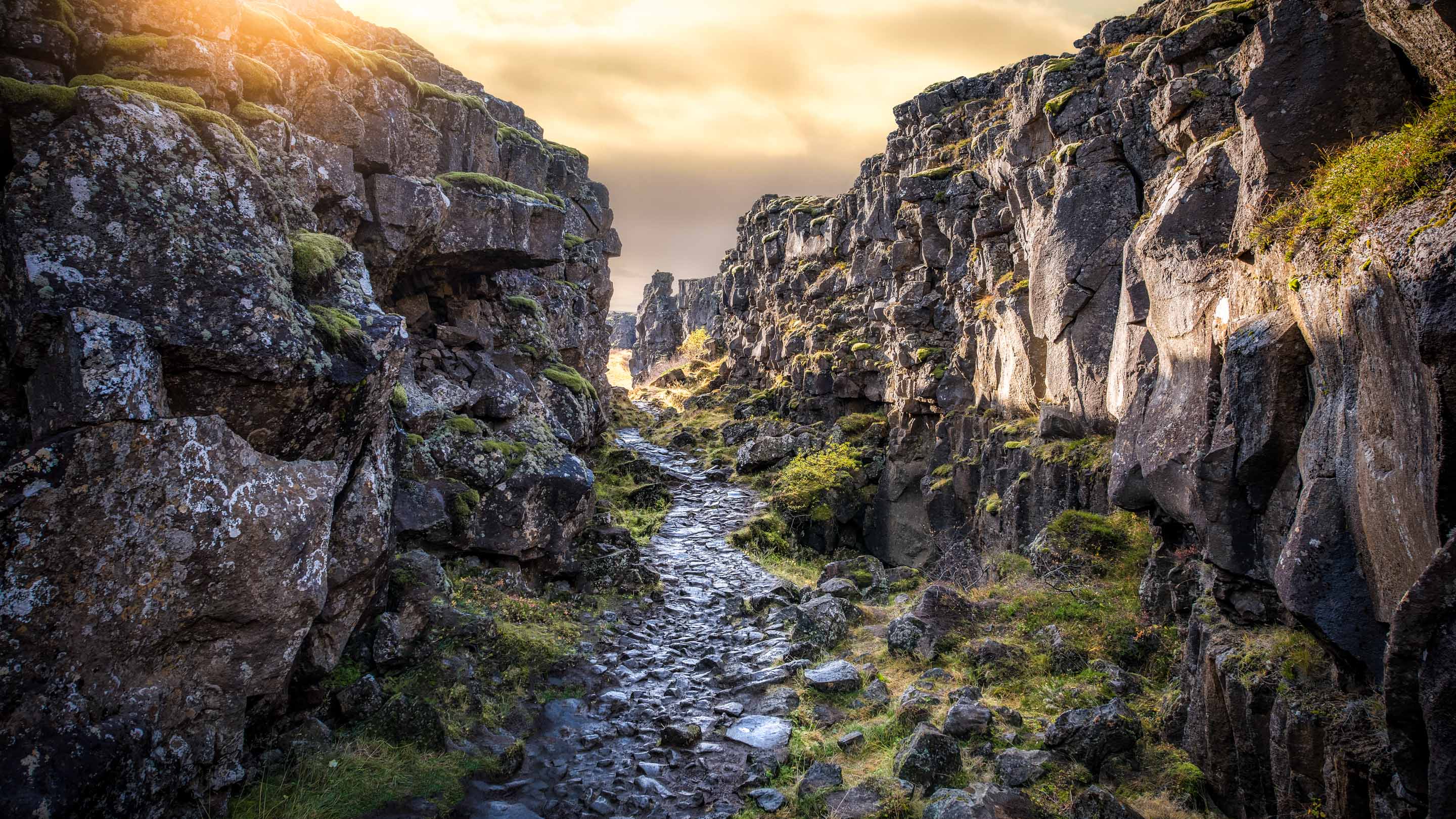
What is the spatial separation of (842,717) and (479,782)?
613 centimetres

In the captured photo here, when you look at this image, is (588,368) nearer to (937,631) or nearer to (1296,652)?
(937,631)

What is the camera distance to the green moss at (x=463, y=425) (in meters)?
15.9

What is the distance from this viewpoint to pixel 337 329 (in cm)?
988

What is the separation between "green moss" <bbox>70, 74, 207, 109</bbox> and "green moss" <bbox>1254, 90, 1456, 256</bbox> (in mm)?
14188

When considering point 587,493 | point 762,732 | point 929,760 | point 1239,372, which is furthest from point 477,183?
point 1239,372

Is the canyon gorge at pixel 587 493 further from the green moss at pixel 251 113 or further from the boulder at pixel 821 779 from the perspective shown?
the boulder at pixel 821 779

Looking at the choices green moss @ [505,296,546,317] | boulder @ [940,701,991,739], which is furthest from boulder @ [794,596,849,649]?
green moss @ [505,296,546,317]

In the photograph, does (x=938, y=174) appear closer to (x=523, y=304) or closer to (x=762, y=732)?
(x=523, y=304)

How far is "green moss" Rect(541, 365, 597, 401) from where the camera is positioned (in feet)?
70.5

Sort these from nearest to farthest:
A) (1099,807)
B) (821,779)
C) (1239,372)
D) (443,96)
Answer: (1099,807)
(1239,372)
(821,779)
(443,96)

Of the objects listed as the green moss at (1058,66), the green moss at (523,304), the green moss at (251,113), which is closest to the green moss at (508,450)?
the green moss at (523,304)

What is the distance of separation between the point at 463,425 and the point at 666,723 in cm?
837

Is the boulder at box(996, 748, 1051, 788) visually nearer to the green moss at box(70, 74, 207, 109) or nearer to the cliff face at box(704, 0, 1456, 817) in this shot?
the cliff face at box(704, 0, 1456, 817)

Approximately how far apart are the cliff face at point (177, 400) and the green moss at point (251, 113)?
3 centimetres
